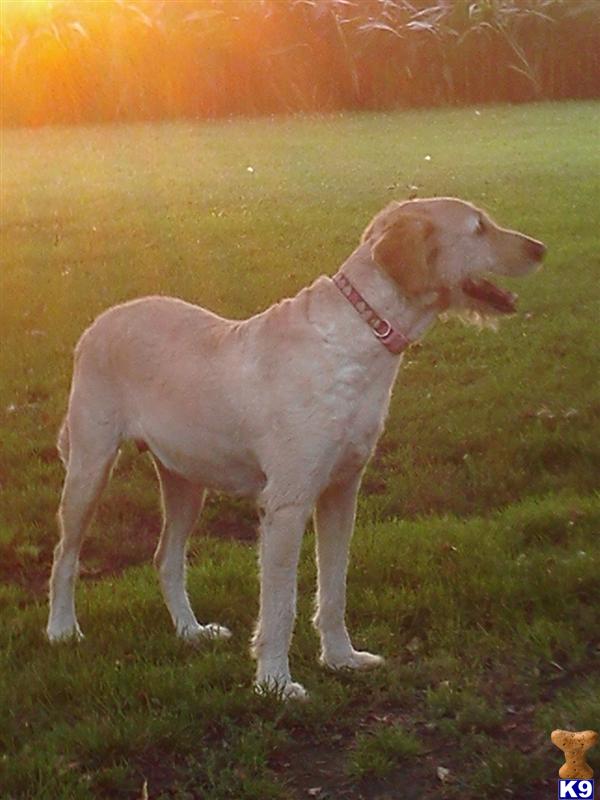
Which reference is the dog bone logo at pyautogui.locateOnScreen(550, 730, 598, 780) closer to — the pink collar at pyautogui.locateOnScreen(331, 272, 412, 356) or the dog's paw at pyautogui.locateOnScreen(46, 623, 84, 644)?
the pink collar at pyautogui.locateOnScreen(331, 272, 412, 356)

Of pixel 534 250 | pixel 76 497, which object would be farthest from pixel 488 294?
pixel 76 497

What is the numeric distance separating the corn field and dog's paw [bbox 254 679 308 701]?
2187 cm

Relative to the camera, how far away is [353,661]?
15.7 feet

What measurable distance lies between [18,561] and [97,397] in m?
1.29

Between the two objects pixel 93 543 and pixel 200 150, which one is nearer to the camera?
pixel 93 543

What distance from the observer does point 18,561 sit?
603cm

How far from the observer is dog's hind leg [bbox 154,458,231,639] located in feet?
17.0

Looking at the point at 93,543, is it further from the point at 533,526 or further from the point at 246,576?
the point at 533,526

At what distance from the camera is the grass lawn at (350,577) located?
13.5 feet

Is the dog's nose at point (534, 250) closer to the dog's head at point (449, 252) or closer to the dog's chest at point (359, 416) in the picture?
the dog's head at point (449, 252)

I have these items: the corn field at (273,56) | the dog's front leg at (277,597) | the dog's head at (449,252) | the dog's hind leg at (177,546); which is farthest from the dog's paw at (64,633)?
the corn field at (273,56)

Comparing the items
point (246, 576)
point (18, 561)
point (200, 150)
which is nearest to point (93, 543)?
point (18, 561)

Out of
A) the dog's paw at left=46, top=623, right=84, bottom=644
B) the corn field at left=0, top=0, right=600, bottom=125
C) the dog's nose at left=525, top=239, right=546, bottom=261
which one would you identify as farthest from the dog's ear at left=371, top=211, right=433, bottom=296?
the corn field at left=0, top=0, right=600, bottom=125

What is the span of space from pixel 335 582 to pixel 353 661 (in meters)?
0.29
